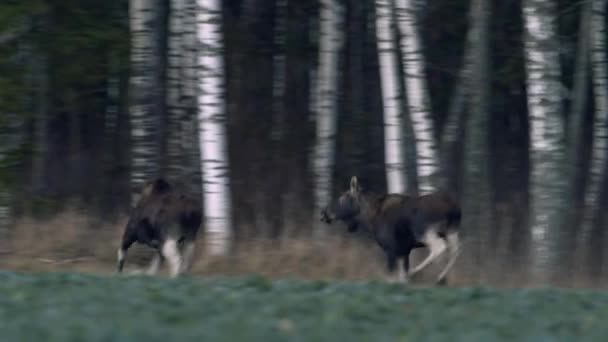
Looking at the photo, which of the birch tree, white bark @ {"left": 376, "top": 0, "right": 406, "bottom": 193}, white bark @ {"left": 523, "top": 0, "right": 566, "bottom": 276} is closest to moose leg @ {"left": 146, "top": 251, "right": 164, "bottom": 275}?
white bark @ {"left": 376, "top": 0, "right": 406, "bottom": 193}

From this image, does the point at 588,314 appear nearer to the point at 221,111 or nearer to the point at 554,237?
the point at 554,237

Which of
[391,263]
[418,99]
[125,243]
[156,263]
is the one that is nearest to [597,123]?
[418,99]

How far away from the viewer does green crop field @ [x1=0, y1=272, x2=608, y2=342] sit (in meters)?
11.2

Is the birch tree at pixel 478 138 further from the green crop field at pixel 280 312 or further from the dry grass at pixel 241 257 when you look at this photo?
the green crop field at pixel 280 312

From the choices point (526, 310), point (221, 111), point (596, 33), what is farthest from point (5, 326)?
point (596, 33)

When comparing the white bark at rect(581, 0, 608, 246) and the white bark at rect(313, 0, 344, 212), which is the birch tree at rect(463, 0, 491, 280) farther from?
Result: the white bark at rect(313, 0, 344, 212)

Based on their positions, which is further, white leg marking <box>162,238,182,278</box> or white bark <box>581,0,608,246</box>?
white bark <box>581,0,608,246</box>

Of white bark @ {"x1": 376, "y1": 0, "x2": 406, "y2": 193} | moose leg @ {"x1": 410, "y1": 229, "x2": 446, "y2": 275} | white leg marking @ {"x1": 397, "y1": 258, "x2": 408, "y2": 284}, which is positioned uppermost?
white bark @ {"x1": 376, "y1": 0, "x2": 406, "y2": 193}

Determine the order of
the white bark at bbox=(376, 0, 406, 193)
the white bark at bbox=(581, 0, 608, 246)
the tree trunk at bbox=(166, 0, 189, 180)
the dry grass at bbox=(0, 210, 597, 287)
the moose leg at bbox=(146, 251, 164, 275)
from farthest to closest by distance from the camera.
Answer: the tree trunk at bbox=(166, 0, 189, 180) < the white bark at bbox=(581, 0, 608, 246) < the white bark at bbox=(376, 0, 406, 193) < the dry grass at bbox=(0, 210, 597, 287) < the moose leg at bbox=(146, 251, 164, 275)

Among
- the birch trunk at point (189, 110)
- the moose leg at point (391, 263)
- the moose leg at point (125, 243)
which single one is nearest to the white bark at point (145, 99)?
the birch trunk at point (189, 110)

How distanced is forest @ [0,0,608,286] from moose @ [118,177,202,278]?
220 cm

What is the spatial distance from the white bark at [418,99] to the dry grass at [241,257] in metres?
1.51

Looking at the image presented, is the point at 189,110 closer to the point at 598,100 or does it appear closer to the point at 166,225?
the point at 166,225

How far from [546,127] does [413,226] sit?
315 centimetres
